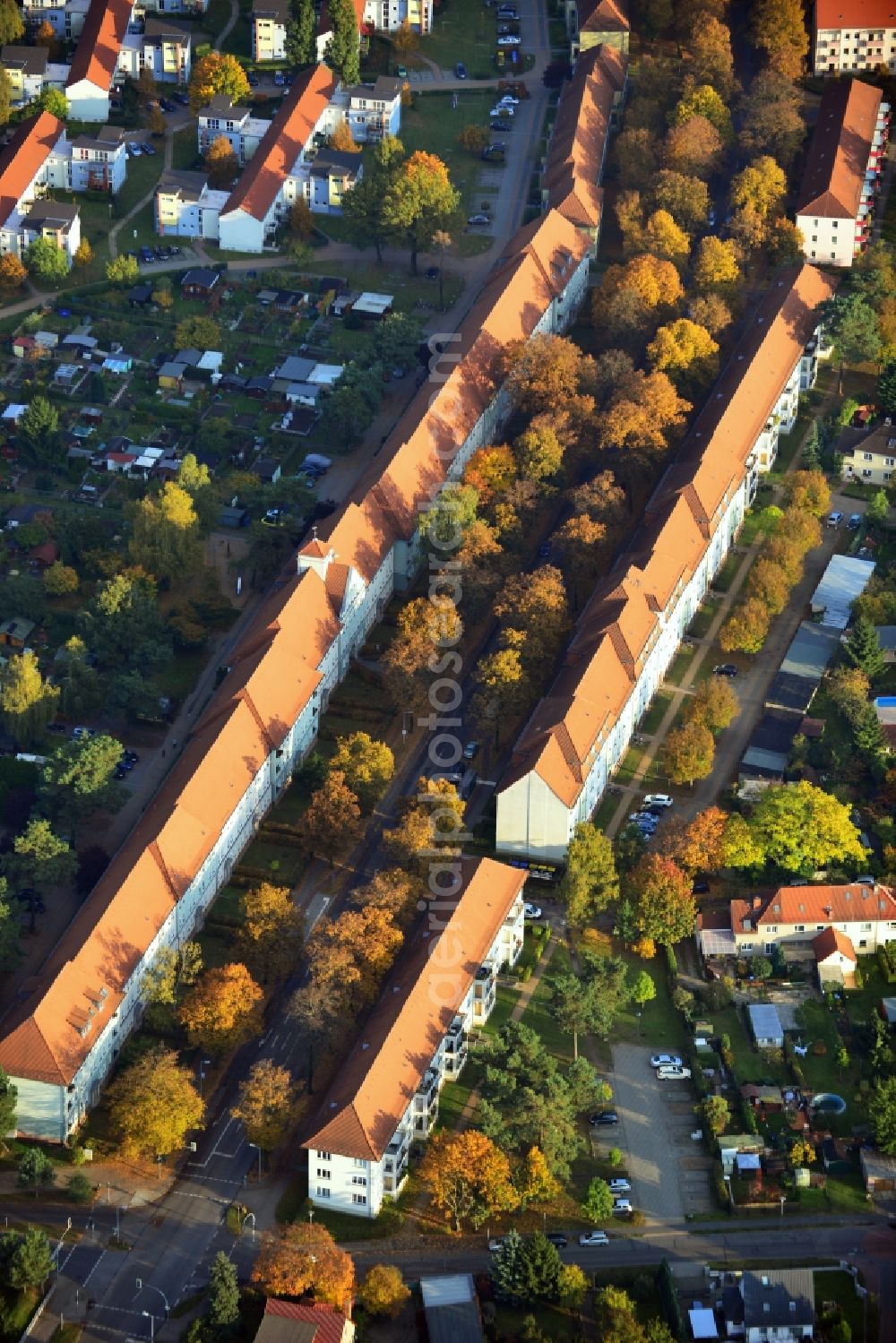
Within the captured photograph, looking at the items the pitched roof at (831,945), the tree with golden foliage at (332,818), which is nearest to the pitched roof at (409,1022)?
the tree with golden foliage at (332,818)

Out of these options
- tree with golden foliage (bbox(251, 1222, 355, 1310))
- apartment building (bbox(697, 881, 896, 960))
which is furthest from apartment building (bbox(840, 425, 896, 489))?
tree with golden foliage (bbox(251, 1222, 355, 1310))

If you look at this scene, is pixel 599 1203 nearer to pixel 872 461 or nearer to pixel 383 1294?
pixel 383 1294

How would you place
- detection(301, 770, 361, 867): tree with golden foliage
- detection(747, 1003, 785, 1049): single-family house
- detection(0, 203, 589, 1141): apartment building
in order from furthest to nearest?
detection(301, 770, 361, 867): tree with golden foliage < detection(747, 1003, 785, 1049): single-family house < detection(0, 203, 589, 1141): apartment building

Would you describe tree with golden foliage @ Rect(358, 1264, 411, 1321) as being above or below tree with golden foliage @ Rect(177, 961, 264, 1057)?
below

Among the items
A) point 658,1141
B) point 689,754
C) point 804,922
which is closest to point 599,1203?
point 658,1141

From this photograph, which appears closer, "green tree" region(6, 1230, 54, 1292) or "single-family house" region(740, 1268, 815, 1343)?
"single-family house" region(740, 1268, 815, 1343)

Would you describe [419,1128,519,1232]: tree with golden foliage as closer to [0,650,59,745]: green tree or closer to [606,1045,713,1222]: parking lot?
[606,1045,713,1222]: parking lot
